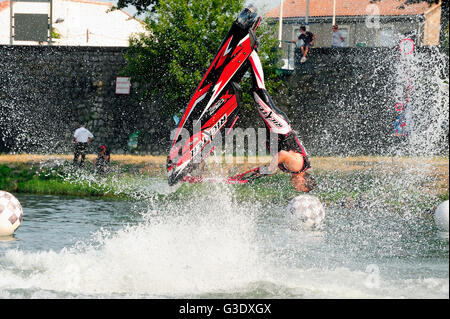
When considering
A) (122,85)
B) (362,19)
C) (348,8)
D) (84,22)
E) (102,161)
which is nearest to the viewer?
(102,161)

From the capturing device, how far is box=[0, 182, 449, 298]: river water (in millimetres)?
9852

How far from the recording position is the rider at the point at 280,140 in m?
10.7

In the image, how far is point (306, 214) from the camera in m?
15.1

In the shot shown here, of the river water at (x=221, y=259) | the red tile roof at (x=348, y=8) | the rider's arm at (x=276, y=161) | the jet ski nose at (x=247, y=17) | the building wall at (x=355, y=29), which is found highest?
the red tile roof at (x=348, y=8)

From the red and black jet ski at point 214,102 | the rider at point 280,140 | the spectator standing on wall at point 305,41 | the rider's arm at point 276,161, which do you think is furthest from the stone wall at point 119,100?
the red and black jet ski at point 214,102

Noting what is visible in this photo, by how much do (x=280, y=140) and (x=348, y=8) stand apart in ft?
133

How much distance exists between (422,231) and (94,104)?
794 inches

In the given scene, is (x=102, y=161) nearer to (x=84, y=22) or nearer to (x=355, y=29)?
(x=355, y=29)

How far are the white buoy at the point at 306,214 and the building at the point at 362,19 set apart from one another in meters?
31.0

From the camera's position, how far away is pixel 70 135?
104 ft

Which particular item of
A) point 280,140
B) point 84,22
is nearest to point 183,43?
point 280,140

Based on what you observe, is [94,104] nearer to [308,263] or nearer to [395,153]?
[395,153]

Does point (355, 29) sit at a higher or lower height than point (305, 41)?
higher

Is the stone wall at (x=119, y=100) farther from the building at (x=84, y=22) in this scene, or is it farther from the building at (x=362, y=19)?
the building at (x=84, y=22)
